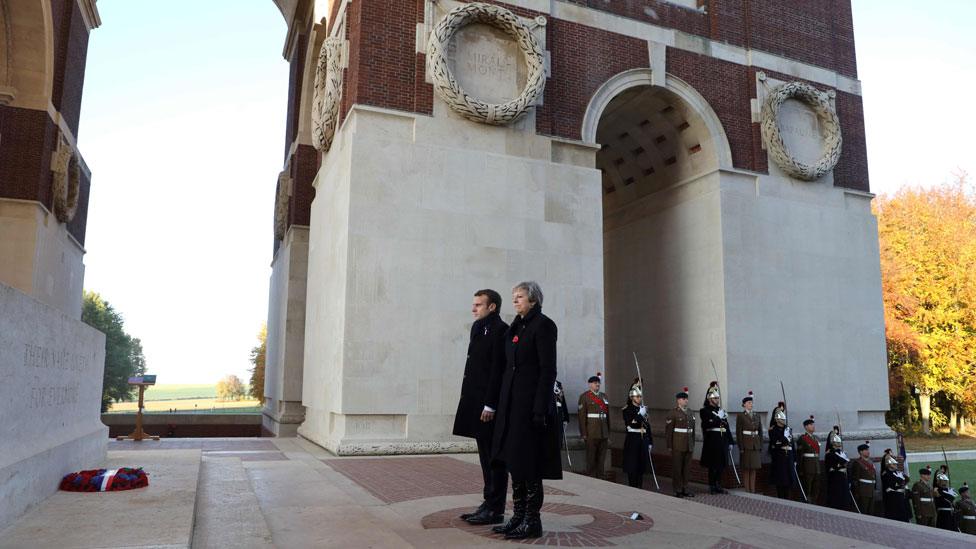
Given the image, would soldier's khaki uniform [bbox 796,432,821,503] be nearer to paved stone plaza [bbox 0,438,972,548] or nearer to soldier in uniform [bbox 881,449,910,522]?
soldier in uniform [bbox 881,449,910,522]

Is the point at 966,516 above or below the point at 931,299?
below

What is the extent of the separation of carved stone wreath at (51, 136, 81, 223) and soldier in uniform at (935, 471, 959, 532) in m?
23.3

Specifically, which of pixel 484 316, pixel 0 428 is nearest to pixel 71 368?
pixel 0 428

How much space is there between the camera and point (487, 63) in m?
14.0

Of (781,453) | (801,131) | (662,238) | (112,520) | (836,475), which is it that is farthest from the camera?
(662,238)

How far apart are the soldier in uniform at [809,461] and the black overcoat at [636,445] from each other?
3897 millimetres

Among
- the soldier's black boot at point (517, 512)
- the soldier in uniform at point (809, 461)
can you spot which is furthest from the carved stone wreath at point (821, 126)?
the soldier's black boot at point (517, 512)

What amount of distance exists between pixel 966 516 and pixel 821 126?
31.3ft

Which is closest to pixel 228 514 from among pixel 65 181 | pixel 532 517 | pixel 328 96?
pixel 532 517

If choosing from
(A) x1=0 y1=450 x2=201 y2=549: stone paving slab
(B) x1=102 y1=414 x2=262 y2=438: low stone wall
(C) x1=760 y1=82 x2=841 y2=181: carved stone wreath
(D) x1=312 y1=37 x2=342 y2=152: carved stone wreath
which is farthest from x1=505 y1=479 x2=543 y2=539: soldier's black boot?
(B) x1=102 y1=414 x2=262 y2=438: low stone wall

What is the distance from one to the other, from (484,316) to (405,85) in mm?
8349

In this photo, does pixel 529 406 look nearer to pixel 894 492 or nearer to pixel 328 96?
pixel 328 96

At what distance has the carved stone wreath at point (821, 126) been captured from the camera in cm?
1678

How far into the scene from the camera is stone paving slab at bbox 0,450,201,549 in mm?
4305
